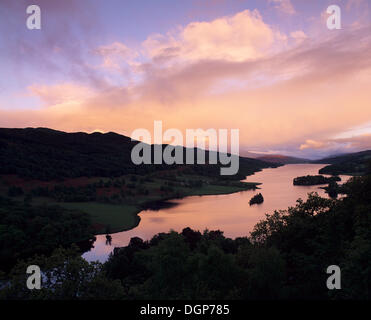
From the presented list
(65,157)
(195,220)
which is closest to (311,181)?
(195,220)

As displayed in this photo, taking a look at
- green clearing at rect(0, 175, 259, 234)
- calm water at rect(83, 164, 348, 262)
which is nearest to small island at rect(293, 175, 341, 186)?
green clearing at rect(0, 175, 259, 234)

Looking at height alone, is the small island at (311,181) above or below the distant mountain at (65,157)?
below

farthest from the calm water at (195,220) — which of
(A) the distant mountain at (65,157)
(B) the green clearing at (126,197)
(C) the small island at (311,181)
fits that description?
(A) the distant mountain at (65,157)

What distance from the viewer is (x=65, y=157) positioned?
445 feet

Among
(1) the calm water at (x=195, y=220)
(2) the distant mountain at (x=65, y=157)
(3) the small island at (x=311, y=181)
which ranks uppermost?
(2) the distant mountain at (x=65, y=157)

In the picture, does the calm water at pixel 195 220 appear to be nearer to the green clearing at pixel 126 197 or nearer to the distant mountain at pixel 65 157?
the green clearing at pixel 126 197

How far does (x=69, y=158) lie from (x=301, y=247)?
137 meters

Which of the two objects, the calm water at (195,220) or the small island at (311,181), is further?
the small island at (311,181)

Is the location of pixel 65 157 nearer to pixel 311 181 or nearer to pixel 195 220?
pixel 195 220

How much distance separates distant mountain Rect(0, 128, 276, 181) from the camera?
106250mm

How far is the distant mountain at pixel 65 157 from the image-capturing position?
106m

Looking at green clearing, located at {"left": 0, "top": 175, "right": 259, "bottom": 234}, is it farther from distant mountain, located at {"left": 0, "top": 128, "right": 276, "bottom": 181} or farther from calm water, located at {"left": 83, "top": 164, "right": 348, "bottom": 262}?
distant mountain, located at {"left": 0, "top": 128, "right": 276, "bottom": 181}
